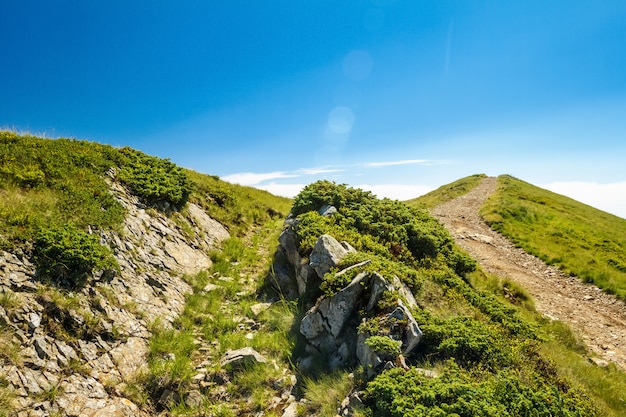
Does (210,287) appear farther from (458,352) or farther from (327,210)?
(458,352)

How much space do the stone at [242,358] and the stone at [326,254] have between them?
3263 mm

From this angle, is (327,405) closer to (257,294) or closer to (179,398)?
(179,398)

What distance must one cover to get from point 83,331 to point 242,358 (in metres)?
4.33

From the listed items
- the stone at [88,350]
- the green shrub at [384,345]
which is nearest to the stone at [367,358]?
the green shrub at [384,345]

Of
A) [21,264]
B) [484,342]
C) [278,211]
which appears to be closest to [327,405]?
[484,342]

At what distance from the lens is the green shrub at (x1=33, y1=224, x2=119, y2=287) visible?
370 inches

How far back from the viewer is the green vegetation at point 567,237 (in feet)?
68.1

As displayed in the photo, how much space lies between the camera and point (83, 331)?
28.5 feet

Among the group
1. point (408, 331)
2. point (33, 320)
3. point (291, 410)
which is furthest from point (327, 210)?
point (33, 320)

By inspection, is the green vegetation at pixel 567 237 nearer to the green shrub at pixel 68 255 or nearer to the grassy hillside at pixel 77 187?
the grassy hillside at pixel 77 187

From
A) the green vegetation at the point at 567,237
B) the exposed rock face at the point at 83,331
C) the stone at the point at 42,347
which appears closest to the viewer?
the exposed rock face at the point at 83,331

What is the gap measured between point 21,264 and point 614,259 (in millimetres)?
33168

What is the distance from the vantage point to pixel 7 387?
21.4 ft

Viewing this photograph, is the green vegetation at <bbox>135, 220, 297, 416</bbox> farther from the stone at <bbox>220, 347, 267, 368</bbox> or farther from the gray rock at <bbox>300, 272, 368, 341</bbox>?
the gray rock at <bbox>300, 272, 368, 341</bbox>
